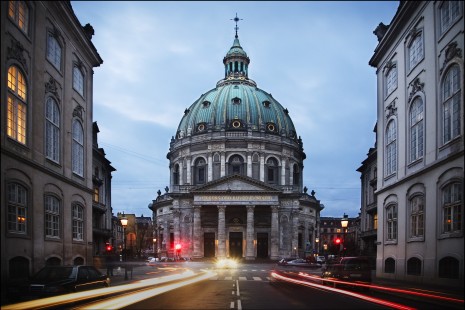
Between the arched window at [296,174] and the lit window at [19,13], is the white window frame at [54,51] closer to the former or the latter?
the lit window at [19,13]

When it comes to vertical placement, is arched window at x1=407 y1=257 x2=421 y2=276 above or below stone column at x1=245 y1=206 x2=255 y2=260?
above

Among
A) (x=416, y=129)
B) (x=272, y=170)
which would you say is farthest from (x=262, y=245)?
(x=416, y=129)

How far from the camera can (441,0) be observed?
28578mm

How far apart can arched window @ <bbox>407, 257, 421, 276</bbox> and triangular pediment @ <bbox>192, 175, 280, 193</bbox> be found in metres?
62.9

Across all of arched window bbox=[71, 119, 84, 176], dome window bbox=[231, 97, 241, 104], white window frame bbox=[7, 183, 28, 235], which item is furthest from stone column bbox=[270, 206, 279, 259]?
white window frame bbox=[7, 183, 28, 235]

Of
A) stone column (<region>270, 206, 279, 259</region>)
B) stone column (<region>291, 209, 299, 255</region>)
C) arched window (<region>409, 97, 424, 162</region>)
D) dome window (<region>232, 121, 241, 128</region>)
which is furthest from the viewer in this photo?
→ dome window (<region>232, 121, 241, 128</region>)

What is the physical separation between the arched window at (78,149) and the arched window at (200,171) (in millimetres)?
71723

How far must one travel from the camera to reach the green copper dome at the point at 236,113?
4355 inches

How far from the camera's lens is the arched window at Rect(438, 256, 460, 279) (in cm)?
2659

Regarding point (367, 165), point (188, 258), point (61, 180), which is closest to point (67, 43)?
point (61, 180)

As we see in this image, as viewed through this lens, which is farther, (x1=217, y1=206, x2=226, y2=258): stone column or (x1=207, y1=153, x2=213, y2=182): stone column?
(x1=207, y1=153, x2=213, y2=182): stone column

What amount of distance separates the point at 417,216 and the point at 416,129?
4.98 meters

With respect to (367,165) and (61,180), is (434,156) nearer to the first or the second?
(61,180)

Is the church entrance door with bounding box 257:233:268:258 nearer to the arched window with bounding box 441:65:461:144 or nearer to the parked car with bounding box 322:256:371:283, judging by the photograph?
the parked car with bounding box 322:256:371:283
